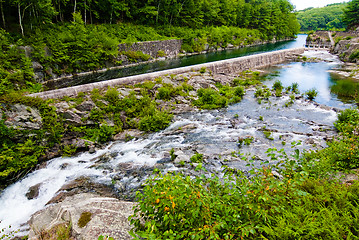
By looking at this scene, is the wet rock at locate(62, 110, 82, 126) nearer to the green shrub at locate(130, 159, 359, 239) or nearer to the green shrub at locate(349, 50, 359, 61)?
the green shrub at locate(130, 159, 359, 239)

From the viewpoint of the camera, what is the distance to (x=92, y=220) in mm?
4078

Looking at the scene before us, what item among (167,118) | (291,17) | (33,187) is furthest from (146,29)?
(291,17)

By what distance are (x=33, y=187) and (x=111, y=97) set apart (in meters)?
5.96

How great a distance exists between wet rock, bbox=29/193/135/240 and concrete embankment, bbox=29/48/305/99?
7223 millimetres

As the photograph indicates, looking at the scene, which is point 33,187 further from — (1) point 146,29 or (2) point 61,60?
(1) point 146,29

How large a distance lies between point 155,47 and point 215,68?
11.8m

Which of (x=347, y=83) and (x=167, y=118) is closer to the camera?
(x=167, y=118)

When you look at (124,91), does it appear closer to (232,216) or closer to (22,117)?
(22,117)

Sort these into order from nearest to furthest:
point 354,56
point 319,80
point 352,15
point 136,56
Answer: point 319,80 → point 136,56 → point 354,56 → point 352,15

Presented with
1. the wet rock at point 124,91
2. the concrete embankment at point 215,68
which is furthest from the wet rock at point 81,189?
the wet rock at point 124,91

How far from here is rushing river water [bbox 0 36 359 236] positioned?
6684 mm

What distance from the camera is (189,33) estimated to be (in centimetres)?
3506

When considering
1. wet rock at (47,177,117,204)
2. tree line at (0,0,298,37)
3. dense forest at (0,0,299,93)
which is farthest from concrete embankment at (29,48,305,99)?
tree line at (0,0,298,37)

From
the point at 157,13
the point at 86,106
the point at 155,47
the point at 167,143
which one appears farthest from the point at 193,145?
the point at 157,13
